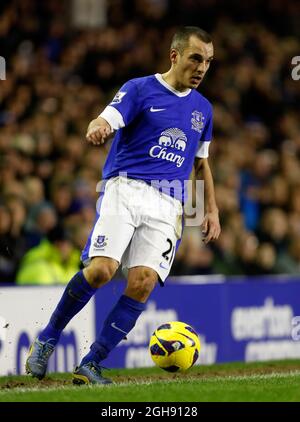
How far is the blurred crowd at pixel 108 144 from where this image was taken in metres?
12.3

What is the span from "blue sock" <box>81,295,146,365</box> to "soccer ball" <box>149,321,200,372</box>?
62cm

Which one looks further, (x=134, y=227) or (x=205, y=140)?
(x=205, y=140)

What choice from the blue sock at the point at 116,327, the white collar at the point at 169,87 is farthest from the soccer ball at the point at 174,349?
the white collar at the point at 169,87

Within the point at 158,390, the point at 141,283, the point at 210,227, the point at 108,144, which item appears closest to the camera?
the point at 158,390

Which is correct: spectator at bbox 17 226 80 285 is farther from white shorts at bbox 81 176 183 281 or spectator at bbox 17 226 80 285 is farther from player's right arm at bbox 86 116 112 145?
player's right arm at bbox 86 116 112 145

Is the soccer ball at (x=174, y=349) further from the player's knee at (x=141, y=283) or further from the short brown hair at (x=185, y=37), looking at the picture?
the short brown hair at (x=185, y=37)

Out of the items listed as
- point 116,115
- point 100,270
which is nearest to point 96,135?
point 116,115

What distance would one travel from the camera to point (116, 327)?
25.4 ft

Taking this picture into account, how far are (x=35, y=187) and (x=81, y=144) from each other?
6.78 feet

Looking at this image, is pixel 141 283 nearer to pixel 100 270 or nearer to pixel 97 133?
pixel 100 270

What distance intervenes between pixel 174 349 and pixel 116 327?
734 millimetres

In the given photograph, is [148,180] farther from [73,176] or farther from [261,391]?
[73,176]

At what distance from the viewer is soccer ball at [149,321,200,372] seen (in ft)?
27.2

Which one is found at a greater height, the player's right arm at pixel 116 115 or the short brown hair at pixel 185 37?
the short brown hair at pixel 185 37
